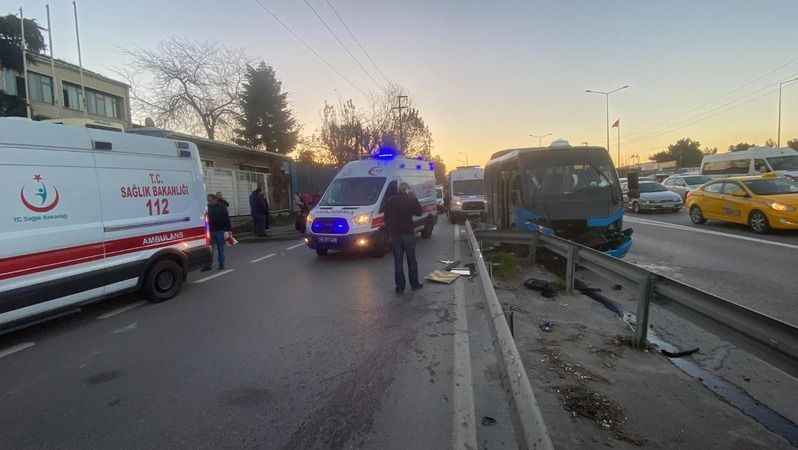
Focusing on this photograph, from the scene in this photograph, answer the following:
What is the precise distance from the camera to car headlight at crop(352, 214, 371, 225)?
9.88 m

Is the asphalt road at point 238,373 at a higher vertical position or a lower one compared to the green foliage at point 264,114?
lower

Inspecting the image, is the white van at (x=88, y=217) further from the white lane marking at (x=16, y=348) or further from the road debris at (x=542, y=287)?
the road debris at (x=542, y=287)

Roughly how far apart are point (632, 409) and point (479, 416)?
49.6 inches

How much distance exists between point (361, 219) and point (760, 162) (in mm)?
21484

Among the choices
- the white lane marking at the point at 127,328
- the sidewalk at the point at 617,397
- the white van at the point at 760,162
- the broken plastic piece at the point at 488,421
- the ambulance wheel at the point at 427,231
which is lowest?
the sidewalk at the point at 617,397

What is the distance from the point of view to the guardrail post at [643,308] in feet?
14.2

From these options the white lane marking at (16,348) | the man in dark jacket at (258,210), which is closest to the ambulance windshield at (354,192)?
the man in dark jacket at (258,210)

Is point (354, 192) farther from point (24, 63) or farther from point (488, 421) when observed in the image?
point (24, 63)

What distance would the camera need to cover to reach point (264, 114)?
42.2 metres

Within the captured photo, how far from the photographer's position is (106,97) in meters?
32.2

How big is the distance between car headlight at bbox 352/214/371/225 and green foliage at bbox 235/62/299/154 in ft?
117

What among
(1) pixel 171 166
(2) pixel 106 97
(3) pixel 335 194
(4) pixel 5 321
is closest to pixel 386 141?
(2) pixel 106 97

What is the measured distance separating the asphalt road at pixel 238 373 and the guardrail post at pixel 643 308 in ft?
6.77

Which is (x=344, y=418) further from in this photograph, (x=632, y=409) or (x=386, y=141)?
(x=386, y=141)
